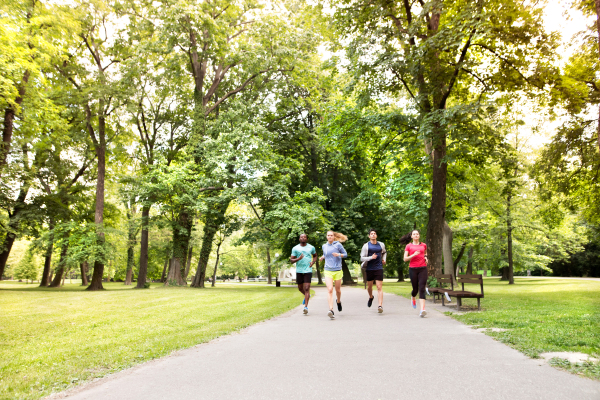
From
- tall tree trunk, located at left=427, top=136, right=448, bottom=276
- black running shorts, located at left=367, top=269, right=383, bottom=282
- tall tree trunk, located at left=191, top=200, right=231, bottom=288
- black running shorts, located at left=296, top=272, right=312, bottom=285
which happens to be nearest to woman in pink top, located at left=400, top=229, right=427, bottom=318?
black running shorts, located at left=367, top=269, right=383, bottom=282

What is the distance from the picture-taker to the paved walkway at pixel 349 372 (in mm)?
3717

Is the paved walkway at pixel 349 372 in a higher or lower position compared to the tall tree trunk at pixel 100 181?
lower

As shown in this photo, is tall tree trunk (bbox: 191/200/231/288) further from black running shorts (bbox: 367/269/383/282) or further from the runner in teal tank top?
black running shorts (bbox: 367/269/383/282)

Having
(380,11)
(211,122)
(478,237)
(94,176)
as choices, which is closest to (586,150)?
(380,11)

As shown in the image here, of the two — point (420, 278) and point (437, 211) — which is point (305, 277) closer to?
point (420, 278)

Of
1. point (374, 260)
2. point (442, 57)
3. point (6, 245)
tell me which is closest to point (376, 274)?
point (374, 260)

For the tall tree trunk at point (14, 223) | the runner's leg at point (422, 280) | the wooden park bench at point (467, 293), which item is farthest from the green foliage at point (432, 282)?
the tall tree trunk at point (14, 223)

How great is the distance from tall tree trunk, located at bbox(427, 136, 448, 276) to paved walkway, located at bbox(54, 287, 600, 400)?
8.06 m

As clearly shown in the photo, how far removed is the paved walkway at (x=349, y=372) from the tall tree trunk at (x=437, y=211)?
8.06 metres

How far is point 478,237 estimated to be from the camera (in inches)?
1167

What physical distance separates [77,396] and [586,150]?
61.1 ft

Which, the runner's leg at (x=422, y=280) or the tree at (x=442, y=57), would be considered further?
the tree at (x=442, y=57)

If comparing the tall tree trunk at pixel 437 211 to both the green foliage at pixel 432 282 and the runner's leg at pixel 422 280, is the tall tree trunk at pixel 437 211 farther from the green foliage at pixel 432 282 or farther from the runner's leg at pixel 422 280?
the runner's leg at pixel 422 280

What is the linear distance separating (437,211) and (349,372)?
36.1 ft
